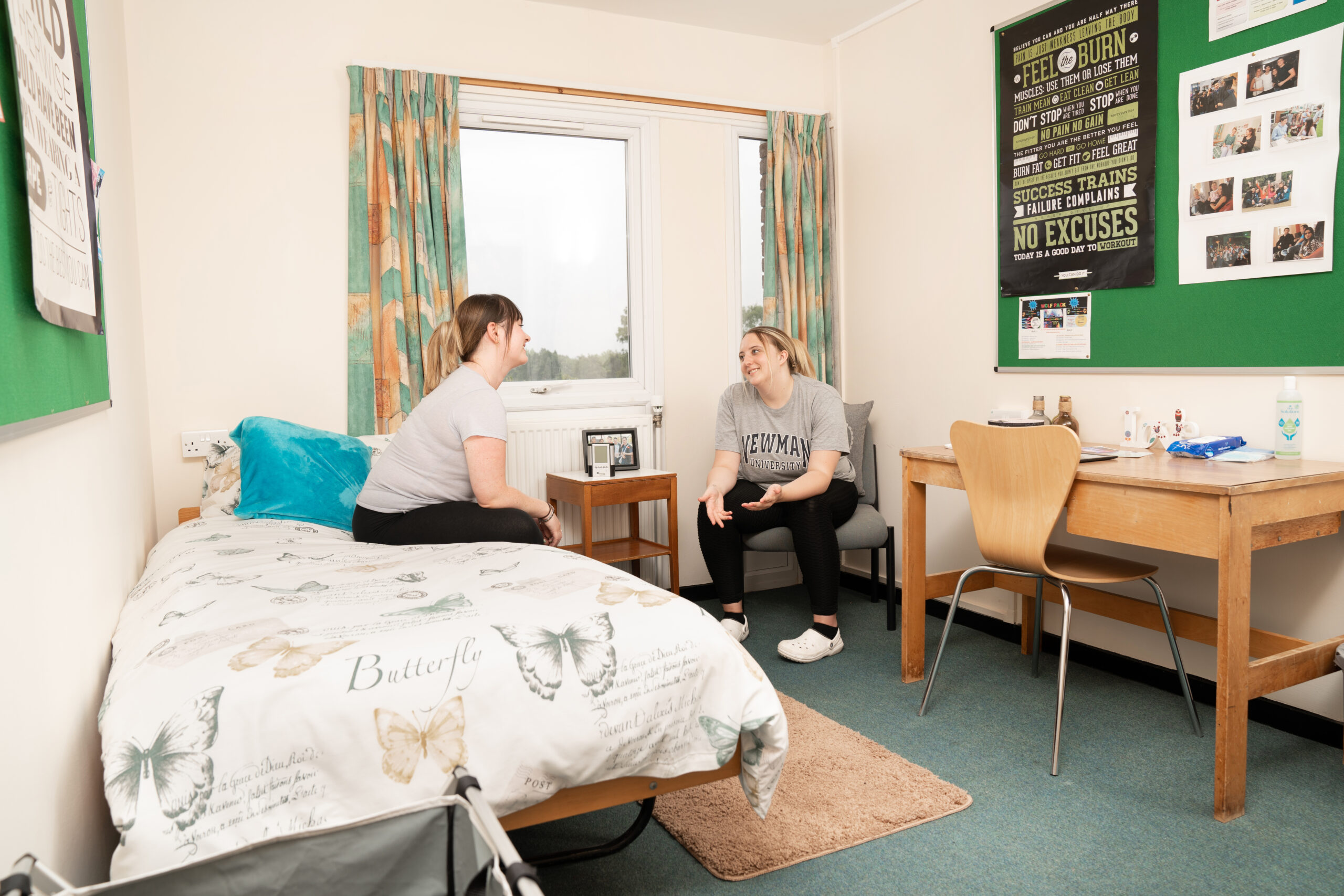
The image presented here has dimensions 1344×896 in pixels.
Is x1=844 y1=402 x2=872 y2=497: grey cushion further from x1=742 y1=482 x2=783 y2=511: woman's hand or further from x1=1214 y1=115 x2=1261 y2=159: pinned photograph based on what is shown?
x1=1214 y1=115 x2=1261 y2=159: pinned photograph

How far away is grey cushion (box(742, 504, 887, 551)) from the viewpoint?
127 inches

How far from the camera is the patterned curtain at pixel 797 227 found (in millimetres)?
3840

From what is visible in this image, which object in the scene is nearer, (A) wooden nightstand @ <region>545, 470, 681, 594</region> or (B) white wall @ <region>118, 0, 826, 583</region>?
(B) white wall @ <region>118, 0, 826, 583</region>

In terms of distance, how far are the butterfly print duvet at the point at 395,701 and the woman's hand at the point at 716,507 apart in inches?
56.4

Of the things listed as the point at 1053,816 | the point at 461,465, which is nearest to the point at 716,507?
the point at 461,465

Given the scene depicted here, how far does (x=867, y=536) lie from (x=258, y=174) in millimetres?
2616

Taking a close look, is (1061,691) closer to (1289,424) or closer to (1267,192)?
(1289,424)

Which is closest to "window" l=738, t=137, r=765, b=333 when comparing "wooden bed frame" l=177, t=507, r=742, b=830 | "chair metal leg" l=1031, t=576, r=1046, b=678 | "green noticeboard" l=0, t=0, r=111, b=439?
"chair metal leg" l=1031, t=576, r=1046, b=678

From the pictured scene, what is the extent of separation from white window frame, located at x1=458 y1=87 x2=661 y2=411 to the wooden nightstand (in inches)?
13.9

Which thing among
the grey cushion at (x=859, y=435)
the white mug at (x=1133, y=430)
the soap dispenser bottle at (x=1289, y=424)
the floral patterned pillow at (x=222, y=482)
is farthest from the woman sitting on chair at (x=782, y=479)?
the floral patterned pillow at (x=222, y=482)

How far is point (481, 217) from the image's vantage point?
3.49 meters

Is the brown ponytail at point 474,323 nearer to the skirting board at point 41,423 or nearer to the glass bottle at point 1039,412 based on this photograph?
the skirting board at point 41,423

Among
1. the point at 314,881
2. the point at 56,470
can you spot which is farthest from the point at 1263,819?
the point at 56,470

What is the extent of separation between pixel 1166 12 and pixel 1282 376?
1.14 metres
